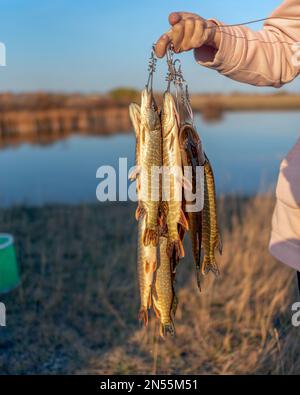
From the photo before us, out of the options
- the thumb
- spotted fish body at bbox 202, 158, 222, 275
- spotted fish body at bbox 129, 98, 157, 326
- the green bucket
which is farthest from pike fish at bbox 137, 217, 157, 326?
the green bucket

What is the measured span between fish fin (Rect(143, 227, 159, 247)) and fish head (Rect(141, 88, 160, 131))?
0.35m

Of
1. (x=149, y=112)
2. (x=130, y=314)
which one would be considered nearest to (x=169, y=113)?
(x=149, y=112)

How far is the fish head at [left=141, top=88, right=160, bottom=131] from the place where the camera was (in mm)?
1604

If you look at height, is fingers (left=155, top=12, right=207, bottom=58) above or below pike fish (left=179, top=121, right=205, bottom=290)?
above

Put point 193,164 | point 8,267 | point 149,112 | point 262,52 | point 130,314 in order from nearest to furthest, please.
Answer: point 149,112
point 193,164
point 262,52
point 130,314
point 8,267

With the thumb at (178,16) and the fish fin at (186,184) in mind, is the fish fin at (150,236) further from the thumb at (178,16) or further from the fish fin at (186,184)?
the thumb at (178,16)

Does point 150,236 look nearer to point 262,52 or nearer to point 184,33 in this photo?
point 184,33

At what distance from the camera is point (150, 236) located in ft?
5.61

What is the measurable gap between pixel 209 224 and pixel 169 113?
0.47 m

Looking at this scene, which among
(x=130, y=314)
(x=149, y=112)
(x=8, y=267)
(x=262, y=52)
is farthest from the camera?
(x=8, y=267)

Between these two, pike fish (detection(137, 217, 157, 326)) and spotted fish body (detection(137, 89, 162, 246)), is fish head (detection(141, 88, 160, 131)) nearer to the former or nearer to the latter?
spotted fish body (detection(137, 89, 162, 246))

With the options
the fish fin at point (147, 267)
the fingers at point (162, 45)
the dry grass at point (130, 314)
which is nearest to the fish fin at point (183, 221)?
the fish fin at point (147, 267)

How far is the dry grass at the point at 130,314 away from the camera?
3.34m

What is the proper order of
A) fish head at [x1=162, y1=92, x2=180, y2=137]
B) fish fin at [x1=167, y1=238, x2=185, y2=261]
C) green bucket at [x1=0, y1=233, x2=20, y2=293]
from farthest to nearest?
1. green bucket at [x1=0, y1=233, x2=20, y2=293]
2. fish fin at [x1=167, y1=238, x2=185, y2=261]
3. fish head at [x1=162, y1=92, x2=180, y2=137]
